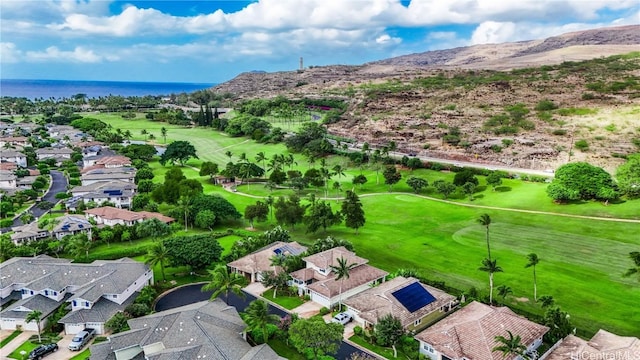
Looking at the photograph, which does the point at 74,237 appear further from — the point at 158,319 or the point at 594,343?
the point at 594,343

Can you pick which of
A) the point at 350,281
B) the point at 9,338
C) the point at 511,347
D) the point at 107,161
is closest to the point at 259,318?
the point at 350,281

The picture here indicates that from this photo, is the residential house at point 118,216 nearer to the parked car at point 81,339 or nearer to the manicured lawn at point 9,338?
the manicured lawn at point 9,338

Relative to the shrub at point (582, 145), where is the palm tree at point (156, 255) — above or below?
below

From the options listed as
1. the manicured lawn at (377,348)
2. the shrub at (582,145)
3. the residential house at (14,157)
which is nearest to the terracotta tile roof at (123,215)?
the manicured lawn at (377,348)

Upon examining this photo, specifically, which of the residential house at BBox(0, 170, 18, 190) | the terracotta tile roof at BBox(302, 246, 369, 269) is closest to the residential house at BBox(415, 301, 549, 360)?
the terracotta tile roof at BBox(302, 246, 369, 269)

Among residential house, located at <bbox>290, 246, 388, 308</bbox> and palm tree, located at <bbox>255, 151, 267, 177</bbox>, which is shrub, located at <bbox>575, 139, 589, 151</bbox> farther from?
residential house, located at <bbox>290, 246, 388, 308</bbox>

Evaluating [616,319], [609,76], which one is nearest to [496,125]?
[609,76]

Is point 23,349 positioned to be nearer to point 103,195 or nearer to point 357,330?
point 357,330
